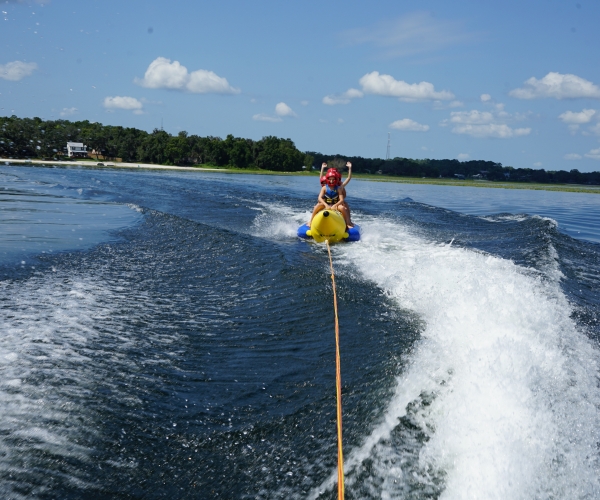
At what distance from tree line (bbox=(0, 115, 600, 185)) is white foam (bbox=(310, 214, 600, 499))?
53483 mm

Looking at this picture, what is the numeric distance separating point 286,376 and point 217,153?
72.2m

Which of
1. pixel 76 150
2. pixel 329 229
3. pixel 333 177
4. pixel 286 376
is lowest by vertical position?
pixel 286 376

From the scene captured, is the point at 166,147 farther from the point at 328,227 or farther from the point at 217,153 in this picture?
the point at 328,227

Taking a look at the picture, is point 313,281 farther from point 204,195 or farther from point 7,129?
point 7,129

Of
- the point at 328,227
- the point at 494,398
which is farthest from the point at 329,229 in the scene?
the point at 494,398

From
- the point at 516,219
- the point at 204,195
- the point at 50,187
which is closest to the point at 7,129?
the point at 50,187

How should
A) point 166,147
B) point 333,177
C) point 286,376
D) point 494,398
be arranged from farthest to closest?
point 166,147 < point 333,177 < point 286,376 < point 494,398

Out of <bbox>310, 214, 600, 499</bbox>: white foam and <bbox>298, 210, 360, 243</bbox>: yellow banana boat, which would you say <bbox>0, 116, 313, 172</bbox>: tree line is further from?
<bbox>310, 214, 600, 499</bbox>: white foam

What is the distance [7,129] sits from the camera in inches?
1849

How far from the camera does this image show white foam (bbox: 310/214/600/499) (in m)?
2.57

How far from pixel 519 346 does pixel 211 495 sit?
108 inches

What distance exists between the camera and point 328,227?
9.48 metres

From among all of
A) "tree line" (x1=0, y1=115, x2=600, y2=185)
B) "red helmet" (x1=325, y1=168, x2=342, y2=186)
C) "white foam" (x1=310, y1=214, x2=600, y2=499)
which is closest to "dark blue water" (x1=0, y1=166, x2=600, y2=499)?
"white foam" (x1=310, y1=214, x2=600, y2=499)

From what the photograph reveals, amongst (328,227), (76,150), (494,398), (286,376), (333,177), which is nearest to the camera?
(494,398)
